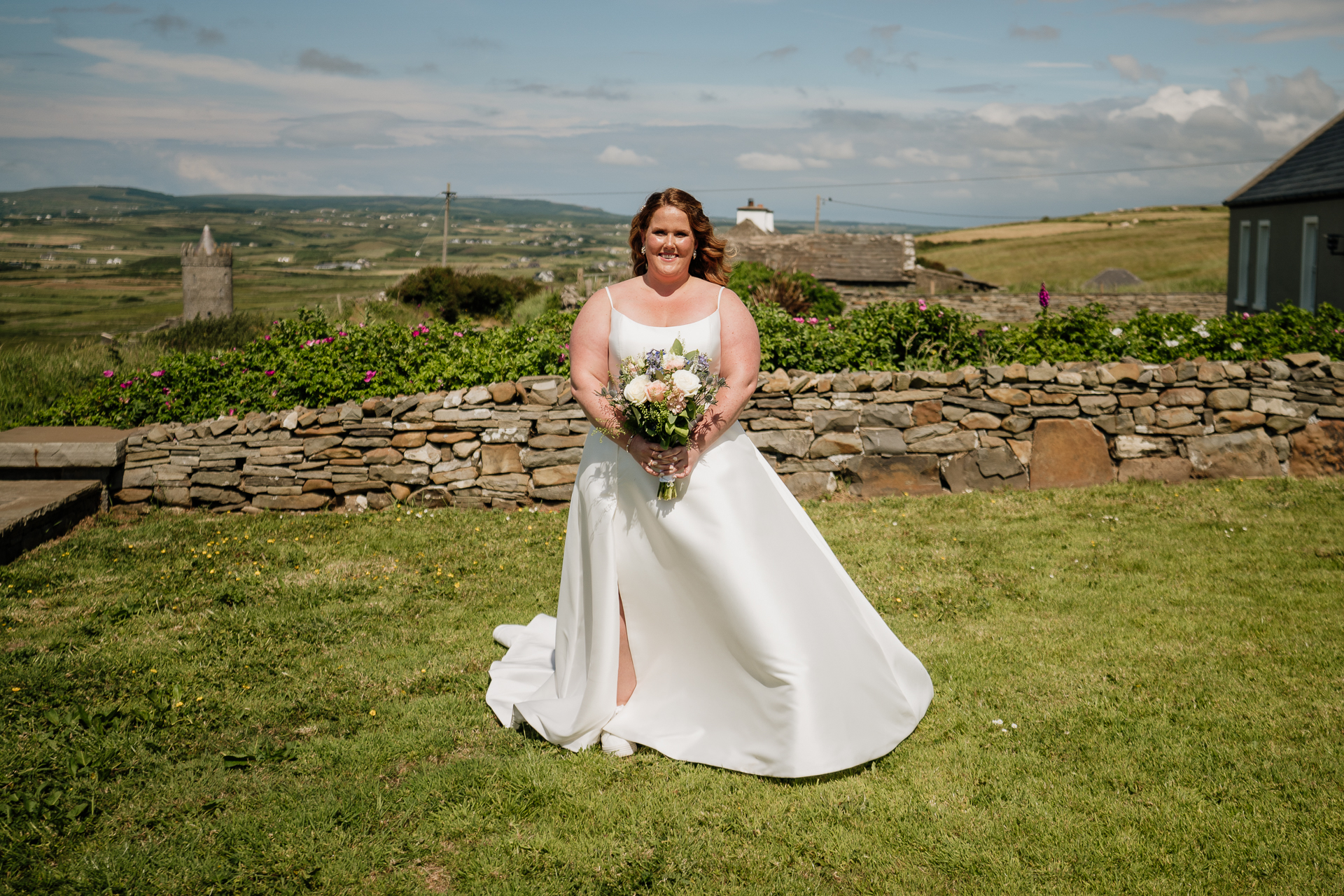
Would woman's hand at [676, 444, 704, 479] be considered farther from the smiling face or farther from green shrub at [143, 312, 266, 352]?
green shrub at [143, 312, 266, 352]

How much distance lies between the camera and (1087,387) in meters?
8.10

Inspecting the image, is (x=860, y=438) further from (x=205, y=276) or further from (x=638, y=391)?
(x=205, y=276)

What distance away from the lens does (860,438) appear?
26.6ft

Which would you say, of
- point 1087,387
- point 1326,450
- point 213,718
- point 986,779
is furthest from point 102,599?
point 1326,450

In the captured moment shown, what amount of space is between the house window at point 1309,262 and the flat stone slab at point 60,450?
85.3 ft

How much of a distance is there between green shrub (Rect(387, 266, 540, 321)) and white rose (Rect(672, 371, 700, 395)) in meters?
19.0

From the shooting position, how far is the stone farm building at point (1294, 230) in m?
20.5

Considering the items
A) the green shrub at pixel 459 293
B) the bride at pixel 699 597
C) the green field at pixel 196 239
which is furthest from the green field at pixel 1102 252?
the bride at pixel 699 597

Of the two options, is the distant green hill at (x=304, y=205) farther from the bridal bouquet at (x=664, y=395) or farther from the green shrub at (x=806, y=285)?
the green shrub at (x=806, y=285)

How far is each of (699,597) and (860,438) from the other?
4.71 meters

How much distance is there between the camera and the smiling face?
3.87 m

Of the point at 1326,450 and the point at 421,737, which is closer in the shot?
the point at 421,737

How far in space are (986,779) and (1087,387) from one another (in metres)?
5.70

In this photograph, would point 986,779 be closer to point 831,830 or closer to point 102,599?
point 831,830
